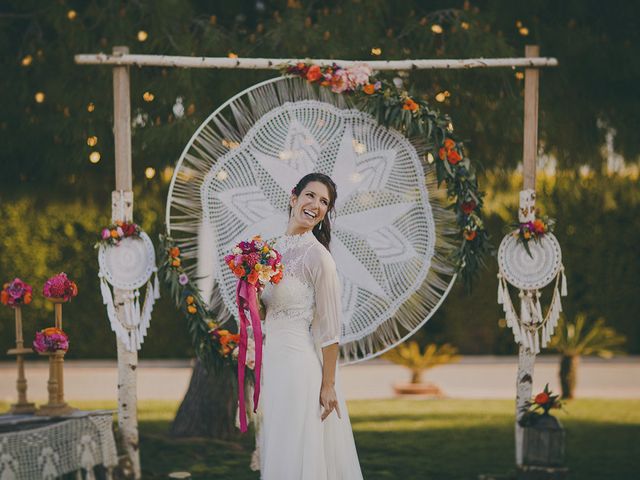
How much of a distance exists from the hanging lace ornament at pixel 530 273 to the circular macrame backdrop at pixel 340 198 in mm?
326

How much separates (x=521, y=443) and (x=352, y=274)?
4.25ft

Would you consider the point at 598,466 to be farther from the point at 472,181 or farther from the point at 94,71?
the point at 94,71

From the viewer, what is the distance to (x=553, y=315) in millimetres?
5266

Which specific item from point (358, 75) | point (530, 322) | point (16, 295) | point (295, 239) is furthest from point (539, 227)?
point (16, 295)

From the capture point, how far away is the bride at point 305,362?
3.94 metres

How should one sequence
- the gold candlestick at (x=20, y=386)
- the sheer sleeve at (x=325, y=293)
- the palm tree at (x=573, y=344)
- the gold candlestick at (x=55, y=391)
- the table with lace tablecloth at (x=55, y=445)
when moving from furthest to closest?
the palm tree at (x=573, y=344), the gold candlestick at (x=20, y=386), the gold candlestick at (x=55, y=391), the table with lace tablecloth at (x=55, y=445), the sheer sleeve at (x=325, y=293)

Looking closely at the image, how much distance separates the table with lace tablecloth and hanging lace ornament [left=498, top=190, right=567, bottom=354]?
2.18 m

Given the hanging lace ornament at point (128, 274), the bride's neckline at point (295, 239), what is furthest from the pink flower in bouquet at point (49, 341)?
the bride's neckline at point (295, 239)

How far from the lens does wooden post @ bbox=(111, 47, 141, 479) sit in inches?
206

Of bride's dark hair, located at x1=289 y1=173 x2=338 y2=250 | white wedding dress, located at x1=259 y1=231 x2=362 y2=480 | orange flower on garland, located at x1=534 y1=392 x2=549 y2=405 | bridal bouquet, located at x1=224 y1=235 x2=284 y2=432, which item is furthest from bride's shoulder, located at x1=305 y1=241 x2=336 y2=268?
orange flower on garland, located at x1=534 y1=392 x2=549 y2=405

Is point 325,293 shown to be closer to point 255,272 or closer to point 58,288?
point 255,272

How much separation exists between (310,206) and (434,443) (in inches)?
154

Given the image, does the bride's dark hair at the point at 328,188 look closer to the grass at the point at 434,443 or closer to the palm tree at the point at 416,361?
the grass at the point at 434,443

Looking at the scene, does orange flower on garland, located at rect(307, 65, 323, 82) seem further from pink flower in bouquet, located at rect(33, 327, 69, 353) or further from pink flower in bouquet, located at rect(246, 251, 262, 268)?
pink flower in bouquet, located at rect(33, 327, 69, 353)
